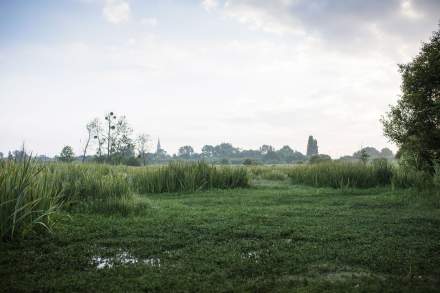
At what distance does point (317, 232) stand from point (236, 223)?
1508 mm

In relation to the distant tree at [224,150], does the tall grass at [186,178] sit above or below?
below

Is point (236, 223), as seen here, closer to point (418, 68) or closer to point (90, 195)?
point (90, 195)

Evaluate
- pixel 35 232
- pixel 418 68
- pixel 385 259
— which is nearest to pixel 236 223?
pixel 385 259

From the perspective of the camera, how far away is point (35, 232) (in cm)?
565

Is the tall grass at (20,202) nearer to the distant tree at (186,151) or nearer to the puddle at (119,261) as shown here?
the puddle at (119,261)

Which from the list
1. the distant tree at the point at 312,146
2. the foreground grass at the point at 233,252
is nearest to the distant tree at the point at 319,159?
the foreground grass at the point at 233,252

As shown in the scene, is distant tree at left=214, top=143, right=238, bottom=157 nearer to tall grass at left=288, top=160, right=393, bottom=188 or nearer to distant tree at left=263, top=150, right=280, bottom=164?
distant tree at left=263, top=150, right=280, bottom=164

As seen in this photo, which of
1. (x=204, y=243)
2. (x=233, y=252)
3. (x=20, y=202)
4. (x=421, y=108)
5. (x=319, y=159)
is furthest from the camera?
(x=319, y=159)

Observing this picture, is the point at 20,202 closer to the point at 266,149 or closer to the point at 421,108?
the point at 421,108

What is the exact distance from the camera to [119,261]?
4414mm

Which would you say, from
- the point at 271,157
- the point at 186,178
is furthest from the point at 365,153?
the point at 271,157

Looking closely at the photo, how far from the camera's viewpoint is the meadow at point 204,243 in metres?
3.71

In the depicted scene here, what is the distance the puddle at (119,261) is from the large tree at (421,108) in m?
9.93

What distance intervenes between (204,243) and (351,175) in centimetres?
1072
